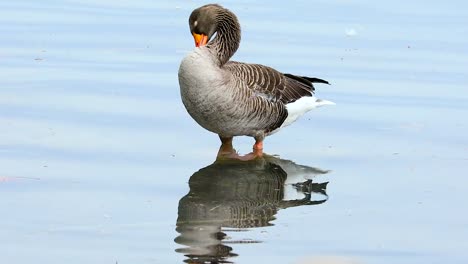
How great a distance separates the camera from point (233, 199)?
8273 millimetres

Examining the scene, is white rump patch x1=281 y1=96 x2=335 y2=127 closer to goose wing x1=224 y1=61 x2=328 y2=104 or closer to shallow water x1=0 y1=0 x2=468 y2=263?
goose wing x1=224 y1=61 x2=328 y2=104

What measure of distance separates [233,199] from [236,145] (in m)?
2.32

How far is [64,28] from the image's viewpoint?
14461 millimetres

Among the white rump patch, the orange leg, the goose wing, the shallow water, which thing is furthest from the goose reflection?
the white rump patch

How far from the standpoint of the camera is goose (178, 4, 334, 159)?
964cm

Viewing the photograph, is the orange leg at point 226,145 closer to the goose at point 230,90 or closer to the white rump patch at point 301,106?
the goose at point 230,90

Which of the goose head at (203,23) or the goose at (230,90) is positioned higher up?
the goose head at (203,23)

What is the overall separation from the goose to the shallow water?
0.73ft

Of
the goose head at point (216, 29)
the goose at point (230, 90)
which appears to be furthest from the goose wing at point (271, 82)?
the goose head at point (216, 29)

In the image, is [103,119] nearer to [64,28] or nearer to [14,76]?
[14,76]

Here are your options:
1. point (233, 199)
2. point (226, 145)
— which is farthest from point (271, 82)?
point (233, 199)

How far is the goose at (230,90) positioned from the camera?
9.64 m

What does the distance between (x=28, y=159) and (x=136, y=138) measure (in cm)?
118

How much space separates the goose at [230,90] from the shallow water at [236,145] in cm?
22
